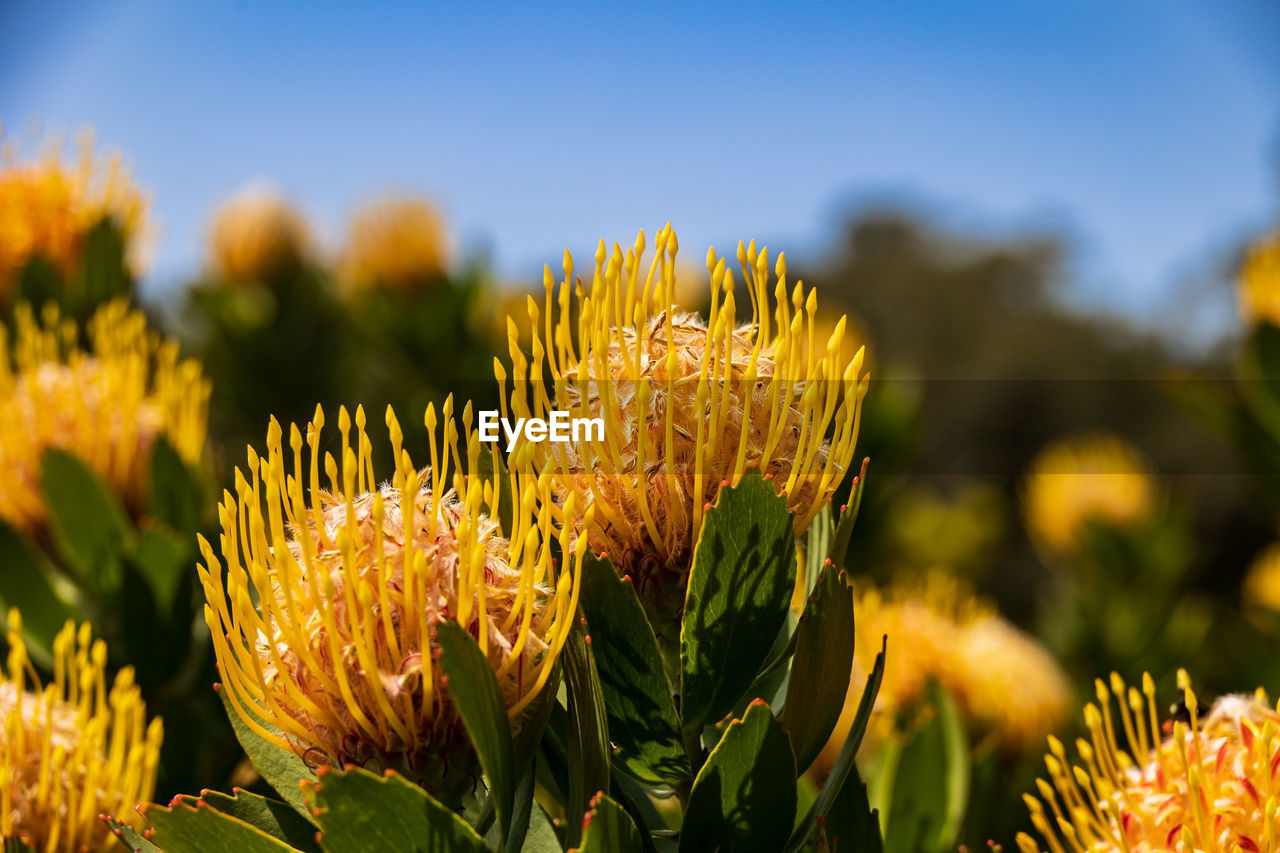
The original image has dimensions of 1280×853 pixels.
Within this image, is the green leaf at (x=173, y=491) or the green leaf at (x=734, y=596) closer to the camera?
the green leaf at (x=734, y=596)

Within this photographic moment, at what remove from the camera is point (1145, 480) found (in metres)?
4.48

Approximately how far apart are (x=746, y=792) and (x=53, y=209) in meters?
2.02

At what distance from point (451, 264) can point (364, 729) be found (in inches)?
111

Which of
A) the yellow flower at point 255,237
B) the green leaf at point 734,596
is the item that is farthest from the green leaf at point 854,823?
the yellow flower at point 255,237

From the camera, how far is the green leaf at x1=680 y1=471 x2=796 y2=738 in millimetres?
754

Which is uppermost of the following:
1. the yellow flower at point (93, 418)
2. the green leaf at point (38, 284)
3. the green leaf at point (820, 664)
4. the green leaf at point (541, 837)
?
the green leaf at point (38, 284)

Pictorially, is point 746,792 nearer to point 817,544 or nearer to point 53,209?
point 817,544

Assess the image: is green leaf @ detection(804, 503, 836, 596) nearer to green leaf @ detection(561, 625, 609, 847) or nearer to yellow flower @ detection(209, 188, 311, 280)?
green leaf @ detection(561, 625, 609, 847)

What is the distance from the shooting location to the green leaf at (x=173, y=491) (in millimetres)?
1640

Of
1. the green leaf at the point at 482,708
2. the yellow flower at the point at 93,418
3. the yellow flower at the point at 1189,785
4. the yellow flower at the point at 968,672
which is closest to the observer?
the green leaf at the point at 482,708

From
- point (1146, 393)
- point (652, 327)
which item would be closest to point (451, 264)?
point (652, 327)

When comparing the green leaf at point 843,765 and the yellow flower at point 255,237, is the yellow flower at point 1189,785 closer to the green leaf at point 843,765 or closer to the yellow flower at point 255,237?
the green leaf at point 843,765

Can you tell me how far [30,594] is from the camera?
1.53m

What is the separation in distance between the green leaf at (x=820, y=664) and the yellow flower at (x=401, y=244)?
9.07ft
